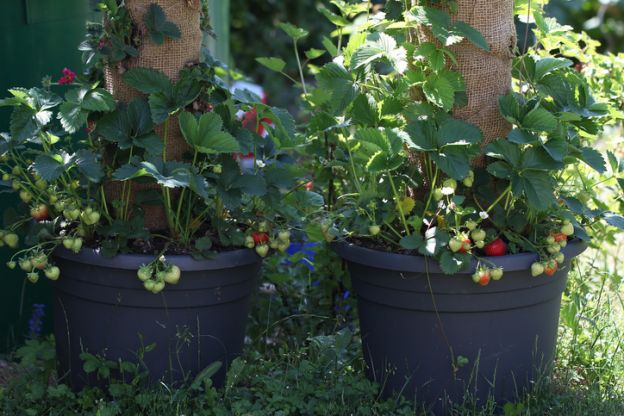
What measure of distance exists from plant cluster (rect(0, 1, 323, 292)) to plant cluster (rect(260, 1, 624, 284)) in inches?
6.7

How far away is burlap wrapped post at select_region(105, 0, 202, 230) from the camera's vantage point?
6.78 feet

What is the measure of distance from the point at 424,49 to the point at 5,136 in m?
0.99

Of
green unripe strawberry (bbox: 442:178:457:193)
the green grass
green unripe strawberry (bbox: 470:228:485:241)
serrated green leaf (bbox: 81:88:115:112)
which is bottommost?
the green grass

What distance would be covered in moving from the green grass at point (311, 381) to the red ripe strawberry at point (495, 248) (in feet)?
1.17

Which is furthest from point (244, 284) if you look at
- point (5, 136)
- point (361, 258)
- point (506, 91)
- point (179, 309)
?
point (506, 91)

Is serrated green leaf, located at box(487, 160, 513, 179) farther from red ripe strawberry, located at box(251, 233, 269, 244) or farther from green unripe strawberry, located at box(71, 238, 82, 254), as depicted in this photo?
green unripe strawberry, located at box(71, 238, 82, 254)

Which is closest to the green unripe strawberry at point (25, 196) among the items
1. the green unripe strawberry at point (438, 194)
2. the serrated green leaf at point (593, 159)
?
the green unripe strawberry at point (438, 194)

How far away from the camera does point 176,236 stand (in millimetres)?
→ 2105

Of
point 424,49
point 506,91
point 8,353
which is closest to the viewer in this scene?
point 424,49

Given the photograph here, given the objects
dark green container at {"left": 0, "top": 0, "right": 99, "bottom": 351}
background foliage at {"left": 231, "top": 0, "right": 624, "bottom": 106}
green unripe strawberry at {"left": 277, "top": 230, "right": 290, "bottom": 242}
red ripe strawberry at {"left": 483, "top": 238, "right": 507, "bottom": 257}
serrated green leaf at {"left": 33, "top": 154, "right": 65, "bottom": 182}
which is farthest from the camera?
background foliage at {"left": 231, "top": 0, "right": 624, "bottom": 106}

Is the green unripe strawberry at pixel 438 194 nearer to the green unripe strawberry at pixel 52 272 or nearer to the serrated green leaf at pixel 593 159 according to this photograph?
the serrated green leaf at pixel 593 159

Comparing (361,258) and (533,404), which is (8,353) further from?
(533,404)

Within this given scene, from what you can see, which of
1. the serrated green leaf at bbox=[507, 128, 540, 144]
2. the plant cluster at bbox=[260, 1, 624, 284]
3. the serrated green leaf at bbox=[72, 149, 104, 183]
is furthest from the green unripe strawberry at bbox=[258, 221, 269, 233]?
the serrated green leaf at bbox=[507, 128, 540, 144]

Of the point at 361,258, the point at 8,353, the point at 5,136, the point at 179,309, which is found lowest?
the point at 8,353
